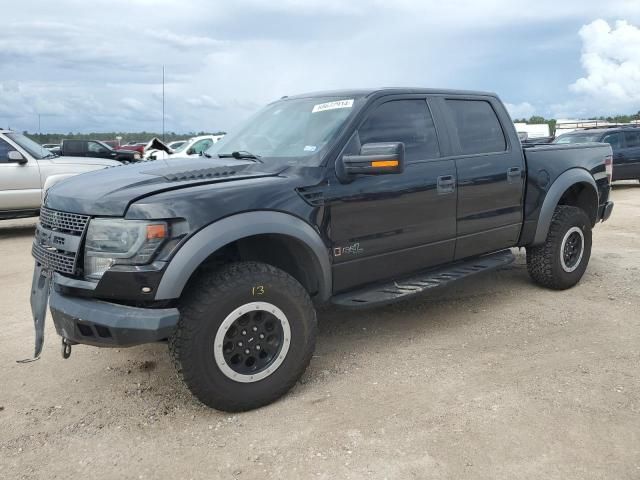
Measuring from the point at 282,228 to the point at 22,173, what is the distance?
7448 mm

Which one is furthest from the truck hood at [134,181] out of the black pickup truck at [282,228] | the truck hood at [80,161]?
the truck hood at [80,161]

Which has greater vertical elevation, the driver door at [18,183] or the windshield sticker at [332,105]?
the windshield sticker at [332,105]

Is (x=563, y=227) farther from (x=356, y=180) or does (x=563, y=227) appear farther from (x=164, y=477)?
(x=164, y=477)

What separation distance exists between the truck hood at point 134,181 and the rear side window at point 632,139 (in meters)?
14.4

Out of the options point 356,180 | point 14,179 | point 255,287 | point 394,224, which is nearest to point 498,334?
point 394,224

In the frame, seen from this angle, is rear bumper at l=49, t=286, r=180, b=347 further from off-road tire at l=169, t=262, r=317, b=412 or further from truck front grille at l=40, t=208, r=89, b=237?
truck front grille at l=40, t=208, r=89, b=237

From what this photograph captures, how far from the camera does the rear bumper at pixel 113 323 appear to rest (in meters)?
2.90

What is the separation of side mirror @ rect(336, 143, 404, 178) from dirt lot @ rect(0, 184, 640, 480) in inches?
51.4

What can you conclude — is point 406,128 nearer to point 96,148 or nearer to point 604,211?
point 604,211

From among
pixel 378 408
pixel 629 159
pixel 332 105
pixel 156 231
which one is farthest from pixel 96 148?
pixel 378 408

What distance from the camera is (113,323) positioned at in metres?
2.90

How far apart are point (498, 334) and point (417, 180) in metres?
1.37

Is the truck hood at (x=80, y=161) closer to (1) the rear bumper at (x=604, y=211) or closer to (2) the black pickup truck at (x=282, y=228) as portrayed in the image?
(2) the black pickup truck at (x=282, y=228)

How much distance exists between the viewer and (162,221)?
2.97 m
